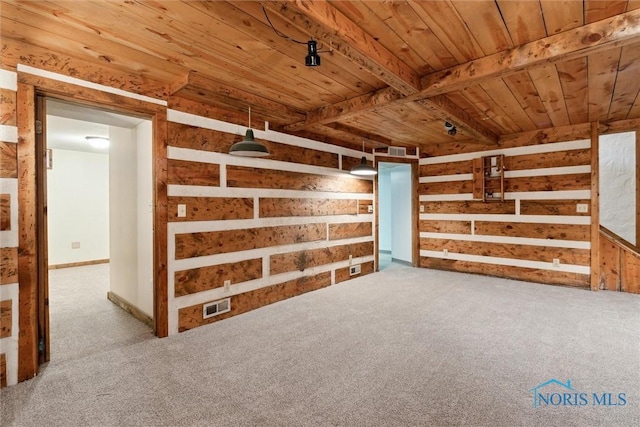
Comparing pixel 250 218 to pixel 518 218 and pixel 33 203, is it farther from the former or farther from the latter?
pixel 518 218

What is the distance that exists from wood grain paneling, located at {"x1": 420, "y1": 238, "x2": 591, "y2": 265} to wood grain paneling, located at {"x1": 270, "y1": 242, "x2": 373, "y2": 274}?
4.75ft

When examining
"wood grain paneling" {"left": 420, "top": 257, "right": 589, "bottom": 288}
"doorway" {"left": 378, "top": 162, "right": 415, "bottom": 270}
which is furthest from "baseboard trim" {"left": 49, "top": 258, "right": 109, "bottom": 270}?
"wood grain paneling" {"left": 420, "top": 257, "right": 589, "bottom": 288}

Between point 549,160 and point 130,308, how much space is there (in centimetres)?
636

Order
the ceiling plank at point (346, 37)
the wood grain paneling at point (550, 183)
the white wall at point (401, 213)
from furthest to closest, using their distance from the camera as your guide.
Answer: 1. the white wall at point (401, 213)
2. the wood grain paneling at point (550, 183)
3. the ceiling plank at point (346, 37)

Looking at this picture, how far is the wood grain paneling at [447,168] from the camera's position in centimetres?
550

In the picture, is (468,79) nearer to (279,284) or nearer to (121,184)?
(279,284)

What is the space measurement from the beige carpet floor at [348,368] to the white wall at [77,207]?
3526 millimetres

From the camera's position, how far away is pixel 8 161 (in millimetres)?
2131

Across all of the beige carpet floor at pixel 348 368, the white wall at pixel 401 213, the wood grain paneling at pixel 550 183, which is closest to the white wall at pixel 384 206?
the white wall at pixel 401 213

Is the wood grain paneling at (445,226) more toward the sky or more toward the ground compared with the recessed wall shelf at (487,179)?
more toward the ground

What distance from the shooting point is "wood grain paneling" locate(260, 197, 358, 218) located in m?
3.91

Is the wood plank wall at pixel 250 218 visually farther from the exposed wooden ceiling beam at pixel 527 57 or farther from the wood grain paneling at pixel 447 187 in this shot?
the wood grain paneling at pixel 447 187

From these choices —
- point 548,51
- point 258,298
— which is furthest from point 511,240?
point 258,298

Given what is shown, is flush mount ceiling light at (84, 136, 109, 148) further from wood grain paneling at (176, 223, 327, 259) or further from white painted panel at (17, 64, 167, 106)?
wood grain paneling at (176, 223, 327, 259)
